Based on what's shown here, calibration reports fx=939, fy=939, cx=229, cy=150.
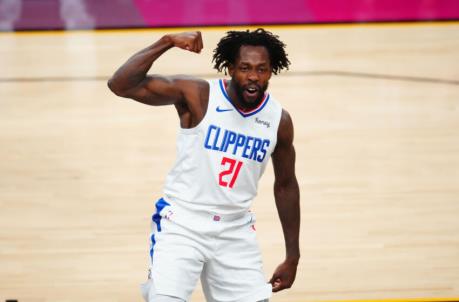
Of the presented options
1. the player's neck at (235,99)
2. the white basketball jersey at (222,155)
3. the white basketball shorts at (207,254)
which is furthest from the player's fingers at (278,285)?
the player's neck at (235,99)

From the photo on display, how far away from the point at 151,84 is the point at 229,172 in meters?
0.51

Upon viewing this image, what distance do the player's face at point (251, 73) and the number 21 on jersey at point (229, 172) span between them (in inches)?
10.1

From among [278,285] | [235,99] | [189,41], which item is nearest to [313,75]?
[278,285]

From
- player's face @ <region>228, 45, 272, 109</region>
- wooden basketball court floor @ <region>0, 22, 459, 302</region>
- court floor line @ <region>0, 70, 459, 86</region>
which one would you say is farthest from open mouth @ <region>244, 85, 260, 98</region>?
court floor line @ <region>0, 70, 459, 86</region>

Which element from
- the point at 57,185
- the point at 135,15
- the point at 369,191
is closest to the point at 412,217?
the point at 369,191

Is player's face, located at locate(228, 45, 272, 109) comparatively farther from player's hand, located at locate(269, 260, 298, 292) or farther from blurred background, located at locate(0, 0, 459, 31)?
blurred background, located at locate(0, 0, 459, 31)

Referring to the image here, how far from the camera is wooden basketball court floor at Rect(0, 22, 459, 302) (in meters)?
5.83

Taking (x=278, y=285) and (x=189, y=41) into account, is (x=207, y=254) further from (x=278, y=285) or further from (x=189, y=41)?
(x=189, y=41)

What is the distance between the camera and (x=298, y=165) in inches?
305

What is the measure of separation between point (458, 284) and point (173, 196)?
2.31m

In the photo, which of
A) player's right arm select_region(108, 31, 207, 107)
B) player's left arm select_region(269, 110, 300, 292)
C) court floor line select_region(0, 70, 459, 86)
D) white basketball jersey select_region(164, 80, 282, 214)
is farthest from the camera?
court floor line select_region(0, 70, 459, 86)

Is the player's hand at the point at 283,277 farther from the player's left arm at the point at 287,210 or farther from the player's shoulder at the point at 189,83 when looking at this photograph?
the player's shoulder at the point at 189,83

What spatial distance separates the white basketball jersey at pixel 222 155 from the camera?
4.04m

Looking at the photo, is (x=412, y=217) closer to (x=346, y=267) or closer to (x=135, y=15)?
(x=346, y=267)
